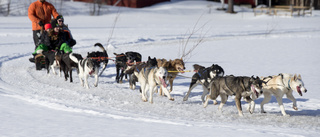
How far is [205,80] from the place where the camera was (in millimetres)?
6289

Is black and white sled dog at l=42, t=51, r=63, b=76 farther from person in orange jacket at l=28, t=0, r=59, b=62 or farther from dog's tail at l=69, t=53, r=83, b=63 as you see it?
person in orange jacket at l=28, t=0, r=59, b=62

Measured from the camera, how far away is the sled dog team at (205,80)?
5348 millimetres

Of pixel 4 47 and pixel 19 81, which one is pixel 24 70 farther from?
pixel 4 47

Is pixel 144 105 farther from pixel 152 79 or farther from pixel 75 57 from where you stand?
pixel 75 57

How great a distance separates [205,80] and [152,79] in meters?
0.84

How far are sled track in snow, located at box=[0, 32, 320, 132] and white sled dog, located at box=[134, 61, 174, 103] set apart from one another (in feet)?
0.60

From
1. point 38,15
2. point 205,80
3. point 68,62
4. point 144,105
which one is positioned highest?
point 38,15

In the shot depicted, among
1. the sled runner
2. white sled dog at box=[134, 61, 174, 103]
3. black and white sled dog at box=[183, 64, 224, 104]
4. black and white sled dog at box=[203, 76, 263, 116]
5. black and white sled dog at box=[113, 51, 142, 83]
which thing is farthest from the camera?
the sled runner

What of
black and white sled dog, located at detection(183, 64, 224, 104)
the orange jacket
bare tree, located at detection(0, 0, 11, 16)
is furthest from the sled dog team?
bare tree, located at detection(0, 0, 11, 16)

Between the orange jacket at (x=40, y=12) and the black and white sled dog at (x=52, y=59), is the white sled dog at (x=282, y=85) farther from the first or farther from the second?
the orange jacket at (x=40, y=12)

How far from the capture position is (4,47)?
13539mm

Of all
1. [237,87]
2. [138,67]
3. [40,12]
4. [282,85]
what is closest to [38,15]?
[40,12]

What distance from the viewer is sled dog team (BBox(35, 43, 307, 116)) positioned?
535 centimetres

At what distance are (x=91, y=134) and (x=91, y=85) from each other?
3.57 metres
